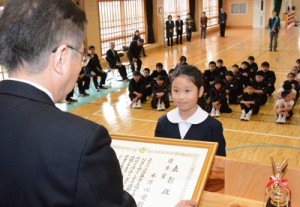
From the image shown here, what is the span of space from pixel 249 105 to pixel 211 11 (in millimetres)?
18864

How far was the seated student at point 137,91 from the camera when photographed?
326 inches

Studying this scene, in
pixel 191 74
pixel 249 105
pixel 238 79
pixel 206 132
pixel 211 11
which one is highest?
pixel 211 11

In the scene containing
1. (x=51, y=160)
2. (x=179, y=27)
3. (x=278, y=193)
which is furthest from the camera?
(x=179, y=27)

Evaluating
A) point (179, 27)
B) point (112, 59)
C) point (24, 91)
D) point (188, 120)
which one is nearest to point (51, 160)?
point (24, 91)

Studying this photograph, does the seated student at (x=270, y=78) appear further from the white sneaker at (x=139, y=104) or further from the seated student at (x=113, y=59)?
the seated student at (x=113, y=59)

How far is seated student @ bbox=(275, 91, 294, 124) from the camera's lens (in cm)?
668

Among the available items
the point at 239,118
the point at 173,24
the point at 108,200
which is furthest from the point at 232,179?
the point at 173,24

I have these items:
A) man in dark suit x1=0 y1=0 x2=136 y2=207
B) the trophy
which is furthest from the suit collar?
the trophy

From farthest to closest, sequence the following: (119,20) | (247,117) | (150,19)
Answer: (150,19), (119,20), (247,117)

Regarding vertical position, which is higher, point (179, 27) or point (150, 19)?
point (150, 19)

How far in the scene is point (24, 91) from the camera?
985 mm

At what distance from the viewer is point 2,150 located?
3.07 feet

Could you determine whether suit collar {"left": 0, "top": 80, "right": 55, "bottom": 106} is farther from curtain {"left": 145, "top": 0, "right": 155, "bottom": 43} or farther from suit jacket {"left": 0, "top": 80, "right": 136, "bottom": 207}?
curtain {"left": 145, "top": 0, "right": 155, "bottom": 43}

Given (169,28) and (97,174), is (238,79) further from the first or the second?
(169,28)
